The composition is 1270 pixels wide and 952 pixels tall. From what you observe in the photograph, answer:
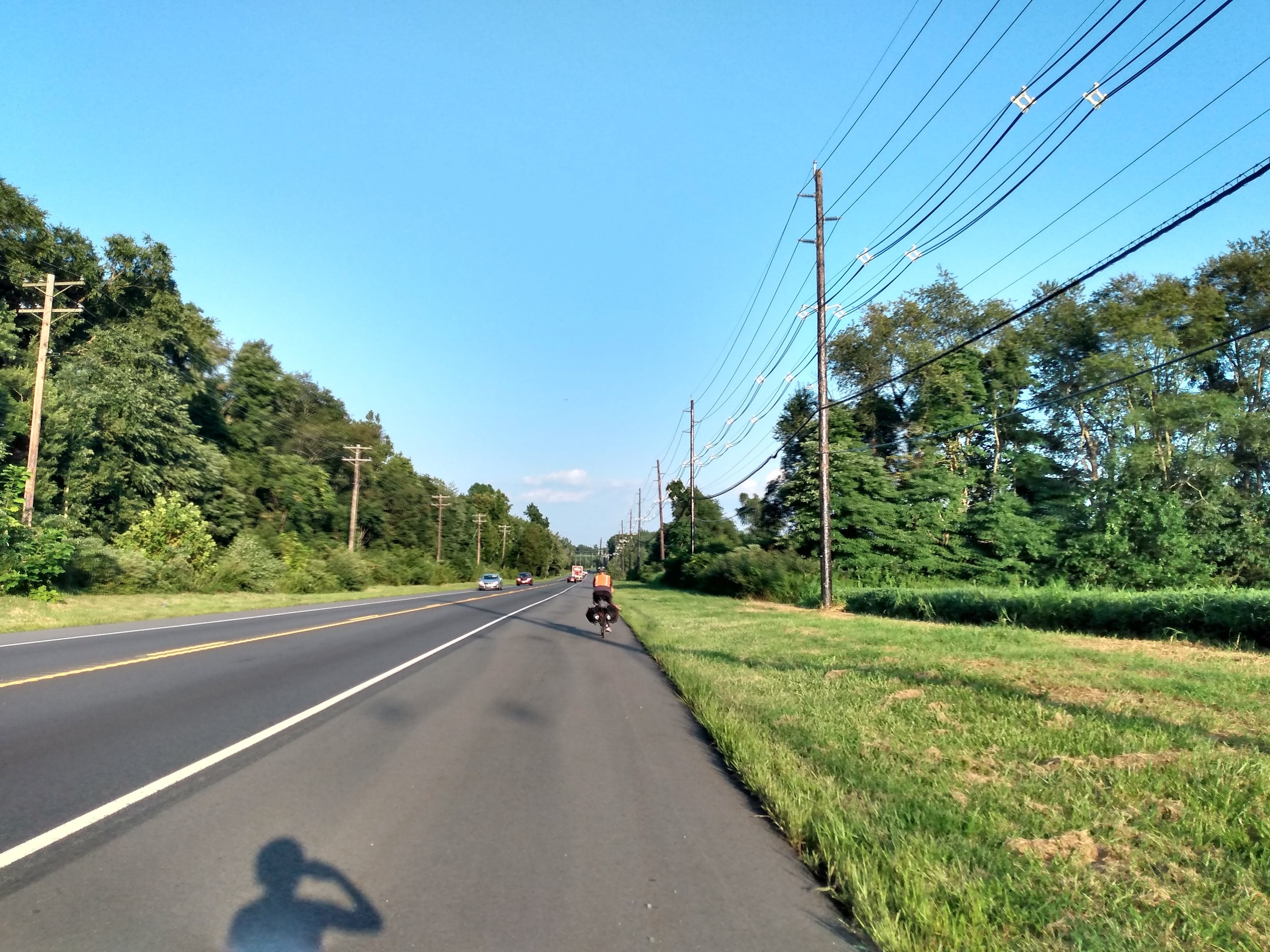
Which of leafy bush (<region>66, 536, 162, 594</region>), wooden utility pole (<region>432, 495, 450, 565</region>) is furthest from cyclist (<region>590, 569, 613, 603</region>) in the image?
wooden utility pole (<region>432, 495, 450, 565</region>)

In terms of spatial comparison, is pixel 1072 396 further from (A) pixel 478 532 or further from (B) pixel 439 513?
(A) pixel 478 532

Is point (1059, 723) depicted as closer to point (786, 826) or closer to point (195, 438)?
point (786, 826)

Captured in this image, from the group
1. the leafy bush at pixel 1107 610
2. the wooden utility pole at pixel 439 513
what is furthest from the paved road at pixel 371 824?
the wooden utility pole at pixel 439 513

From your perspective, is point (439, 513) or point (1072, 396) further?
point (439, 513)

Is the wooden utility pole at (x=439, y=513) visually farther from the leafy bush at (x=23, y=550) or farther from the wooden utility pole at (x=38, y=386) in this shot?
the leafy bush at (x=23, y=550)

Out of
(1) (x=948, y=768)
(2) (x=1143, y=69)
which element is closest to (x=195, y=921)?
(1) (x=948, y=768)

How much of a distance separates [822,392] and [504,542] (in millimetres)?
101682

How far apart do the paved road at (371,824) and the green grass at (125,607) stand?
11060 mm

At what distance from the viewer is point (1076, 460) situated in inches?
1711

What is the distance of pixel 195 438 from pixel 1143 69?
44.6 m

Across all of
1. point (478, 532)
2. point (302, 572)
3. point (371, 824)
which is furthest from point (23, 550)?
point (478, 532)

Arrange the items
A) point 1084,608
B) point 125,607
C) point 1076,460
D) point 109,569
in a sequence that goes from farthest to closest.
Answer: point 1076,460 < point 109,569 < point 125,607 < point 1084,608

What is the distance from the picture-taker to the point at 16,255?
138 ft

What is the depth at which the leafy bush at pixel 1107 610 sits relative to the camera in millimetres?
14484
